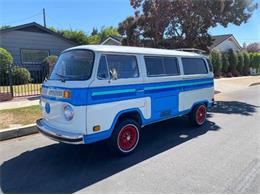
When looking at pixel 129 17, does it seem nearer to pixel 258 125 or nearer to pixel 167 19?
pixel 167 19

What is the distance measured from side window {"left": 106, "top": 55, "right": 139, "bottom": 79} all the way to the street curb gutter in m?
3.30

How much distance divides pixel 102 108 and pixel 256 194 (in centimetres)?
276

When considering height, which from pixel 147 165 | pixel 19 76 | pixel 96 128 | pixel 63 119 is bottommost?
pixel 147 165

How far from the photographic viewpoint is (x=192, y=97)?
22.6 feet

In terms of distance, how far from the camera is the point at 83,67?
15.1 feet

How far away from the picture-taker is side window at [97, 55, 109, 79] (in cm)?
455

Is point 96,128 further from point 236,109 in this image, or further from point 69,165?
point 236,109

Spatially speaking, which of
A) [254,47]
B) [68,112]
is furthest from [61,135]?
[254,47]

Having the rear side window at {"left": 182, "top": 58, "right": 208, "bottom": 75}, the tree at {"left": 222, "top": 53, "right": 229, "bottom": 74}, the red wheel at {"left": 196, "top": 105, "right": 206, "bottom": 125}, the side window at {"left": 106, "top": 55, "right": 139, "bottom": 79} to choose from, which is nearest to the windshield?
the side window at {"left": 106, "top": 55, "right": 139, "bottom": 79}

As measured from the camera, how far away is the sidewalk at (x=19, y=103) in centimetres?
923

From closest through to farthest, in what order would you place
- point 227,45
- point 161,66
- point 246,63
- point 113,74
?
point 113,74 → point 161,66 → point 246,63 → point 227,45

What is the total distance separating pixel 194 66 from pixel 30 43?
15901 millimetres

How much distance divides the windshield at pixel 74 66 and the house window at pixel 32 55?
15.7 m

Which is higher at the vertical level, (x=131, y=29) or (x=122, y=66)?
(x=131, y=29)
